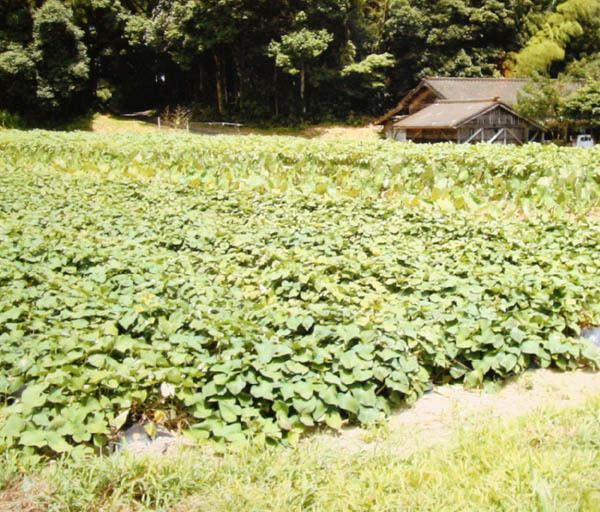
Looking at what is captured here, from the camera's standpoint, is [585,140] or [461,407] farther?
[585,140]

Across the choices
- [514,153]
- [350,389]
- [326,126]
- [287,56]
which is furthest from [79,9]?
[350,389]

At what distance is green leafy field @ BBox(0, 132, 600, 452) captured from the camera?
11.2 ft

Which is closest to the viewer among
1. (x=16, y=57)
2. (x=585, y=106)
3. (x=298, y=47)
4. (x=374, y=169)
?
(x=374, y=169)

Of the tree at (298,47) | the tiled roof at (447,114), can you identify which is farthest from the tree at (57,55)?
the tiled roof at (447,114)

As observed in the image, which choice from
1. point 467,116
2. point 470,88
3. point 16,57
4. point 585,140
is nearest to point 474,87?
point 470,88

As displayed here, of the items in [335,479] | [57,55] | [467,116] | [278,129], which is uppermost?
[57,55]

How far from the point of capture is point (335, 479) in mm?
2828

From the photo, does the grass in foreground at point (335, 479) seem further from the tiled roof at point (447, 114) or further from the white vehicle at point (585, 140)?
the white vehicle at point (585, 140)

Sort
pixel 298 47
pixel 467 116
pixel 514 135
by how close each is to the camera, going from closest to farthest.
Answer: pixel 467 116
pixel 514 135
pixel 298 47

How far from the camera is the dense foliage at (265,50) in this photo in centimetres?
2970

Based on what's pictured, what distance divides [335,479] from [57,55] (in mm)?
31613

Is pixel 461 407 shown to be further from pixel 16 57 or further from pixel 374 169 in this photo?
pixel 16 57

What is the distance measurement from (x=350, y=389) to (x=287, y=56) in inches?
1131

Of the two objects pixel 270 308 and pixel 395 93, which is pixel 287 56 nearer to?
pixel 395 93
